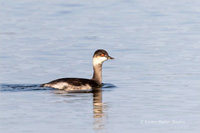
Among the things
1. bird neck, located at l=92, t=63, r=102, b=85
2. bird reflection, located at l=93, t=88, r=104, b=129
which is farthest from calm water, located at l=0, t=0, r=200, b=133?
bird neck, located at l=92, t=63, r=102, b=85

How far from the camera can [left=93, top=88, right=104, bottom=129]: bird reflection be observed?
1494 centimetres

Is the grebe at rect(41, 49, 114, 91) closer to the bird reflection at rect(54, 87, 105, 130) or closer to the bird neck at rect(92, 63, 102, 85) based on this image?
the bird neck at rect(92, 63, 102, 85)

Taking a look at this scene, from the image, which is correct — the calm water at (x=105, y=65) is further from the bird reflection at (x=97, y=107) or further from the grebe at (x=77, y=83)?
the grebe at (x=77, y=83)

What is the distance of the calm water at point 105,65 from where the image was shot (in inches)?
601

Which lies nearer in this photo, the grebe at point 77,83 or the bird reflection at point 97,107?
the bird reflection at point 97,107

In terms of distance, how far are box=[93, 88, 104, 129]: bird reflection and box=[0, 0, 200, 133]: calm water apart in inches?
1.0

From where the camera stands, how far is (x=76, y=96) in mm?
18656

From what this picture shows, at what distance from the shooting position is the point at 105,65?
78.8 feet

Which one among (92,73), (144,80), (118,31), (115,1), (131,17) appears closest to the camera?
(144,80)

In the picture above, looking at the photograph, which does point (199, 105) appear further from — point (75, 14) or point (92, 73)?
point (75, 14)

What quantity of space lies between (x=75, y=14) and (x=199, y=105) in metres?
21.0

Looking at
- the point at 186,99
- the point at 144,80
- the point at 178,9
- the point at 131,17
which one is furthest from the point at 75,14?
the point at 186,99

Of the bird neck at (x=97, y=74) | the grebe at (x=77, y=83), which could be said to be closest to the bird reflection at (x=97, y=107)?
the grebe at (x=77, y=83)

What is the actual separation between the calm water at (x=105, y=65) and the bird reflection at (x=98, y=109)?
0.03 m
